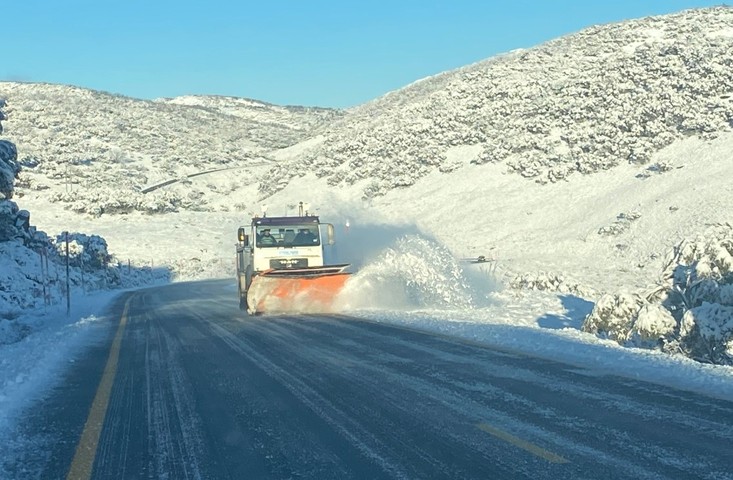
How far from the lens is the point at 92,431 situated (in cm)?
708

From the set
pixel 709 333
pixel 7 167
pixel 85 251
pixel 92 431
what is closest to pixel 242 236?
pixel 7 167

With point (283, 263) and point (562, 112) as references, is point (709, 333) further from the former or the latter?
point (562, 112)

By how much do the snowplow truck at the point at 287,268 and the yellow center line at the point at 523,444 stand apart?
1232 cm

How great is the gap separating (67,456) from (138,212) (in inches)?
2464

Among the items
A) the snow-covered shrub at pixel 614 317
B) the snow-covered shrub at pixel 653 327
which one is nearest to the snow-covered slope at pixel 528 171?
the snow-covered shrub at pixel 614 317

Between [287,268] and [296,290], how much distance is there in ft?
2.98

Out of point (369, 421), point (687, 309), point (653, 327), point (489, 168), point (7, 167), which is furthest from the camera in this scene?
point (489, 168)

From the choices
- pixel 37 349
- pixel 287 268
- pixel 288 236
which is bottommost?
pixel 37 349

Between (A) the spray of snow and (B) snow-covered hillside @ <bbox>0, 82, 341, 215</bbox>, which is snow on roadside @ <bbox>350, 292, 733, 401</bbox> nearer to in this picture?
(A) the spray of snow

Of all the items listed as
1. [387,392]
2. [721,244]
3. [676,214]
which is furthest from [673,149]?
[387,392]

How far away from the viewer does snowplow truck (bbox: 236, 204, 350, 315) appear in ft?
61.4

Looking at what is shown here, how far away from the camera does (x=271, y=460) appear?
593 centimetres

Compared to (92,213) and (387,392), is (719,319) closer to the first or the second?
(387,392)

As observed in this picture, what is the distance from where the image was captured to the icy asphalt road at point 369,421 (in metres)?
5.67
